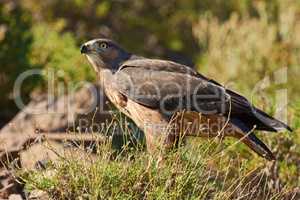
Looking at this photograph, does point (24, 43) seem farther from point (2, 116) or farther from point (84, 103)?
point (84, 103)

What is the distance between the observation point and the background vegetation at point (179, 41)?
9.73 meters

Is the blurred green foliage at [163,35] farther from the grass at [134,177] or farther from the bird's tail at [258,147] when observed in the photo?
the grass at [134,177]

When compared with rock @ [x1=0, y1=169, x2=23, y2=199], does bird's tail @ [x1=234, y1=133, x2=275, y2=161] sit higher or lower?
higher

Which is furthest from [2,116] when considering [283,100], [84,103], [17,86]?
[283,100]

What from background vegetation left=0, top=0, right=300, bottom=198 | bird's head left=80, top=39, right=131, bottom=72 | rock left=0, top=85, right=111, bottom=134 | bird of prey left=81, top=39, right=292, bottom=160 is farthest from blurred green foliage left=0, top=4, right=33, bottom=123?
bird of prey left=81, top=39, right=292, bottom=160

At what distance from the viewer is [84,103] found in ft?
32.6

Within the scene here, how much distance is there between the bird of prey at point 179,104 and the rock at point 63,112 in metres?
1.47

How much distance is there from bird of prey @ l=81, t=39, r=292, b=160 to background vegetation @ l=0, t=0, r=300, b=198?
0.42m

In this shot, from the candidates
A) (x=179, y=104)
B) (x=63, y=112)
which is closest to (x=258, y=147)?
(x=179, y=104)

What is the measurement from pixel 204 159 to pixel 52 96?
460 cm

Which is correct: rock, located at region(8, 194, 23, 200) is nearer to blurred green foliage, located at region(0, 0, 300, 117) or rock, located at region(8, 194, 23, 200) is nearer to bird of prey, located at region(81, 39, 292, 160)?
bird of prey, located at region(81, 39, 292, 160)

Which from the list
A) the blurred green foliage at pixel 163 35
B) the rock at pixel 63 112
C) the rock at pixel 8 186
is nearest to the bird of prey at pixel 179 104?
the rock at pixel 8 186

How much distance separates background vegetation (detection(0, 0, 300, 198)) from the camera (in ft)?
31.9

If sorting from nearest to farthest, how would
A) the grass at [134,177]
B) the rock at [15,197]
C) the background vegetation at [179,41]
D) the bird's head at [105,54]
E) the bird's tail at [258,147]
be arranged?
the grass at [134,177] < the rock at [15,197] < the bird's tail at [258,147] < the bird's head at [105,54] < the background vegetation at [179,41]
